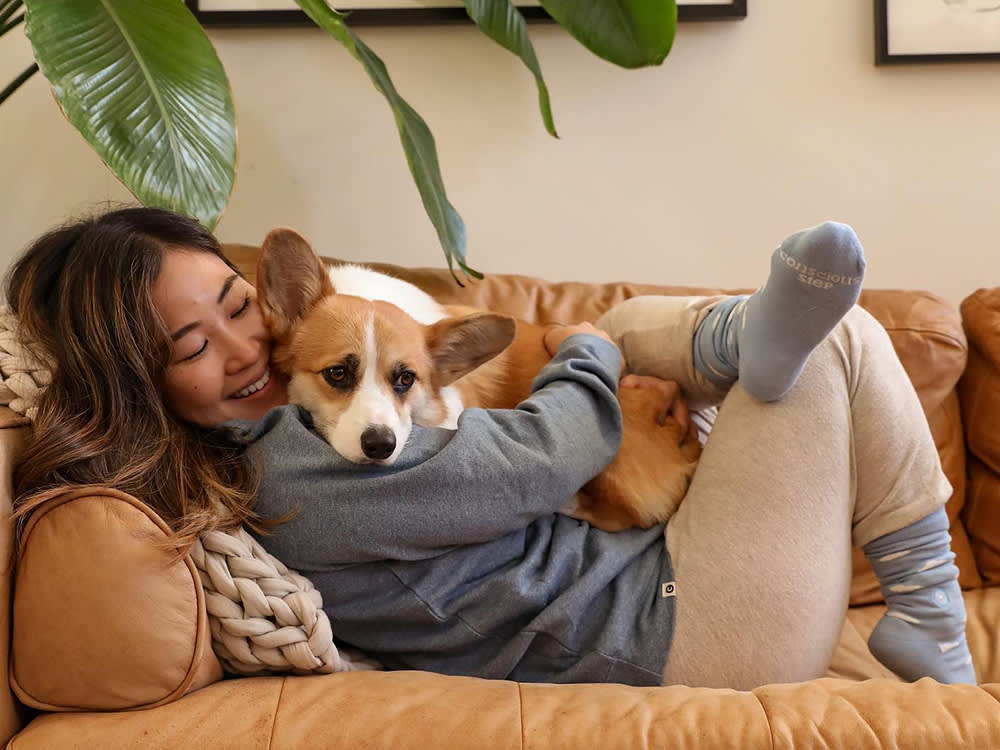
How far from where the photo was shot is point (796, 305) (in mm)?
1195

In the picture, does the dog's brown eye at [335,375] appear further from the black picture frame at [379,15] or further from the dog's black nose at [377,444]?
the black picture frame at [379,15]

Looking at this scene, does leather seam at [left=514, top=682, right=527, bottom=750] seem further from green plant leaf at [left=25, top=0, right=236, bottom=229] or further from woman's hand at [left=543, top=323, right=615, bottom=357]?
green plant leaf at [left=25, top=0, right=236, bottom=229]

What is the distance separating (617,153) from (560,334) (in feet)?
2.96

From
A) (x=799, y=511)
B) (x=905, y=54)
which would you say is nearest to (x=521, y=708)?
(x=799, y=511)

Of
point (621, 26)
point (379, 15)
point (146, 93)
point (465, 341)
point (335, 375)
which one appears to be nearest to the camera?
point (335, 375)

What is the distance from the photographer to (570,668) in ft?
4.12

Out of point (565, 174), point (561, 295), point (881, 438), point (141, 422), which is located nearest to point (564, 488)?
point (881, 438)

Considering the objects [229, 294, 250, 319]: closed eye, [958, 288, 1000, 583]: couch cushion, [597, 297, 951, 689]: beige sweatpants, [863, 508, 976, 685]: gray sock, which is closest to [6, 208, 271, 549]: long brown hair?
[229, 294, 250, 319]: closed eye

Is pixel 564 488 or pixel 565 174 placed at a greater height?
pixel 565 174

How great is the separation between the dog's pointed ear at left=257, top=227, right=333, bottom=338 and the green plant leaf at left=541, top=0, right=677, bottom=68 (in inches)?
38.9

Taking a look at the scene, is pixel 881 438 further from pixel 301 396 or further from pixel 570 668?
pixel 301 396

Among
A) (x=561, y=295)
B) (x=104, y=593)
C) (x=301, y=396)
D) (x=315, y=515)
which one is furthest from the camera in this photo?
(x=561, y=295)

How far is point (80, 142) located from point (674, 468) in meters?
1.86

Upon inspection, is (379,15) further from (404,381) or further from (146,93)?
(404,381)
